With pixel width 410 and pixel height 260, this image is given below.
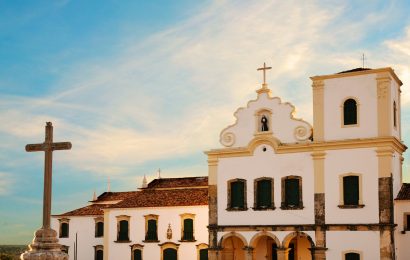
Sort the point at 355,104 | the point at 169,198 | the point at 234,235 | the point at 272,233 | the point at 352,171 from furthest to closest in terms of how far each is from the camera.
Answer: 1. the point at 169,198
2. the point at 234,235
3. the point at 272,233
4. the point at 355,104
5. the point at 352,171

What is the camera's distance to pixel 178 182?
4894cm

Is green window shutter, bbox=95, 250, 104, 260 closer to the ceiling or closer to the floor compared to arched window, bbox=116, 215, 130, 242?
closer to the floor

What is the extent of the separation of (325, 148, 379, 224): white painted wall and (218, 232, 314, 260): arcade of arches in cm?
216

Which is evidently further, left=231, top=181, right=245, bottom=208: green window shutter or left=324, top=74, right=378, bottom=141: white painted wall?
left=231, top=181, right=245, bottom=208: green window shutter

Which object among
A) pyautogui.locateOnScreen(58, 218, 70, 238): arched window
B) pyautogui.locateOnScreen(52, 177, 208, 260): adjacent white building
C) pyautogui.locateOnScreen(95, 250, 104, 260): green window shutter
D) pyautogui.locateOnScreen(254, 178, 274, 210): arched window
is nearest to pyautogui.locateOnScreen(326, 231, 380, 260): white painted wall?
pyautogui.locateOnScreen(254, 178, 274, 210): arched window

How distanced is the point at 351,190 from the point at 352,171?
97cm

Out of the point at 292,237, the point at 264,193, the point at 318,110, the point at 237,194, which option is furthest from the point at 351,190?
the point at 237,194

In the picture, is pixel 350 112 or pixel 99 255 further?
pixel 99 255

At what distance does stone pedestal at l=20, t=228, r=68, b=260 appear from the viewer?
65.1 feet

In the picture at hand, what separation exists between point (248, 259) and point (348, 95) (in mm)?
10344

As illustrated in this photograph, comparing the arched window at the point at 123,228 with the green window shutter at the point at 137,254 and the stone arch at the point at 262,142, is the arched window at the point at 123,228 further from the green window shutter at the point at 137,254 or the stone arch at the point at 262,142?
the stone arch at the point at 262,142

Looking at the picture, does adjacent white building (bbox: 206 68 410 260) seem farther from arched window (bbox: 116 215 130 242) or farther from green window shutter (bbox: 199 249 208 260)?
arched window (bbox: 116 215 130 242)

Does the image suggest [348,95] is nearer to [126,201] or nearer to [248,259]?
[248,259]

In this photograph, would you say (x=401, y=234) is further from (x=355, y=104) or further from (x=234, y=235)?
(x=234, y=235)
